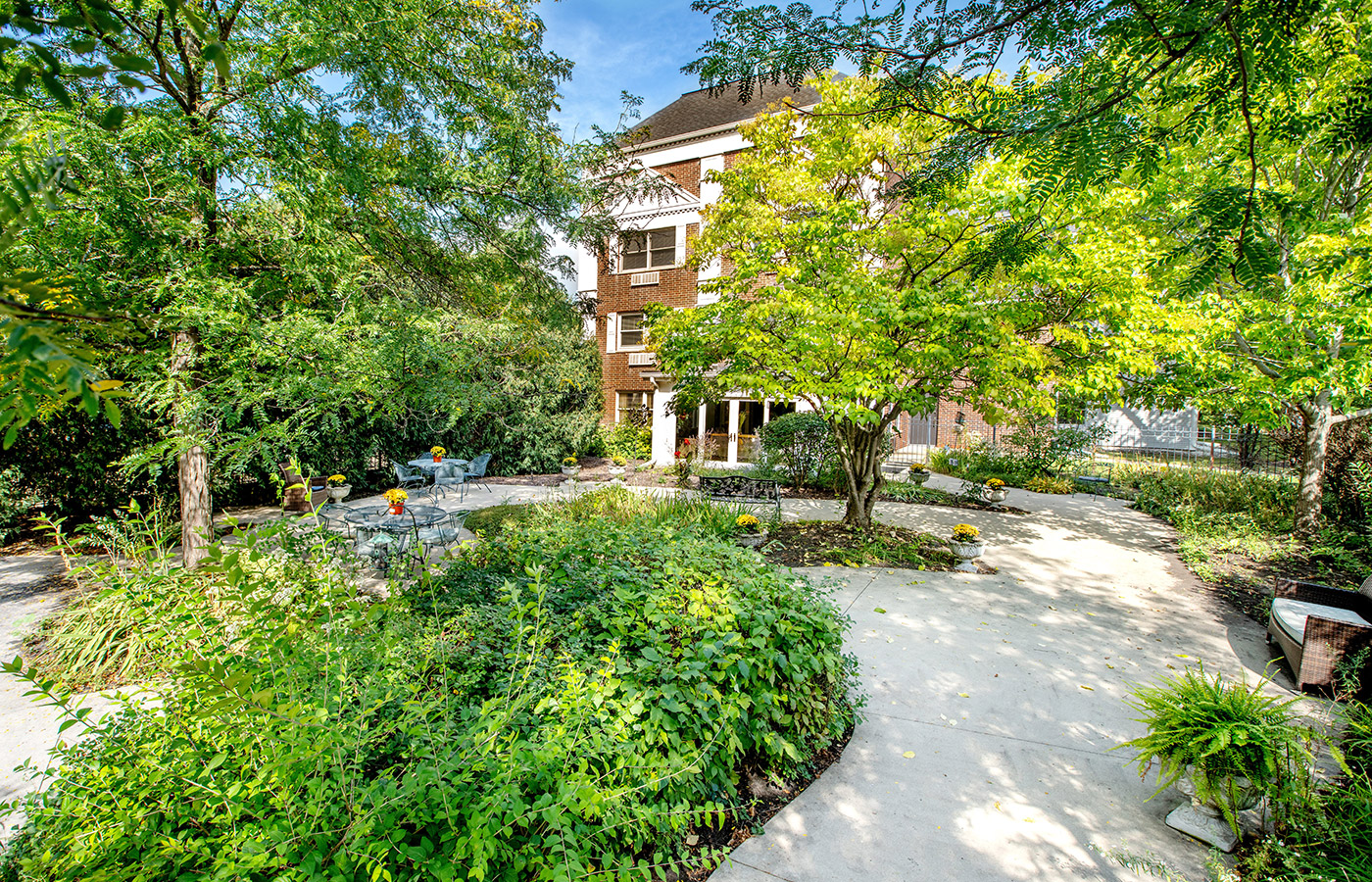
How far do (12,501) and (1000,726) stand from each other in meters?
12.5

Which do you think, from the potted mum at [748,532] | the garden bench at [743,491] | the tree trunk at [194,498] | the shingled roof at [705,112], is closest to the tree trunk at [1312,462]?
the garden bench at [743,491]

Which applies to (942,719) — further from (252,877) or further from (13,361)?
(13,361)

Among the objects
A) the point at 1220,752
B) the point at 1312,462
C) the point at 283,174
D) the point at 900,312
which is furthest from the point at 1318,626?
the point at 283,174

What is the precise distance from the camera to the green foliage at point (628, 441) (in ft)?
59.7

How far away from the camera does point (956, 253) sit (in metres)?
7.15

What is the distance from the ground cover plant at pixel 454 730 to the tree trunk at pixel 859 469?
5.18 metres

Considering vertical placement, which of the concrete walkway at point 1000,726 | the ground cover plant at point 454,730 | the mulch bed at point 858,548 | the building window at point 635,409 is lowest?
the concrete walkway at point 1000,726

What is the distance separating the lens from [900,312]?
6168 mm

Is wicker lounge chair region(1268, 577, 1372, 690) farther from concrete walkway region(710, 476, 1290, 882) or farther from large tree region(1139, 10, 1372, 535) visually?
large tree region(1139, 10, 1372, 535)

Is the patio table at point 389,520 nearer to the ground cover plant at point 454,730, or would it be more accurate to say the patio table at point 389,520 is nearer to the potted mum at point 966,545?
the ground cover plant at point 454,730

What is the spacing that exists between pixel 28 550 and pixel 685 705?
34.4 ft

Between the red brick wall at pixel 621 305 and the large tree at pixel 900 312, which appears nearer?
the large tree at pixel 900 312

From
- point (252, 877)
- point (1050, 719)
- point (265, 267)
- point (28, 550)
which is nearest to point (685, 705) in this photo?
point (252, 877)

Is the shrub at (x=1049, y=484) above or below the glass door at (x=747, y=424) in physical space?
below
